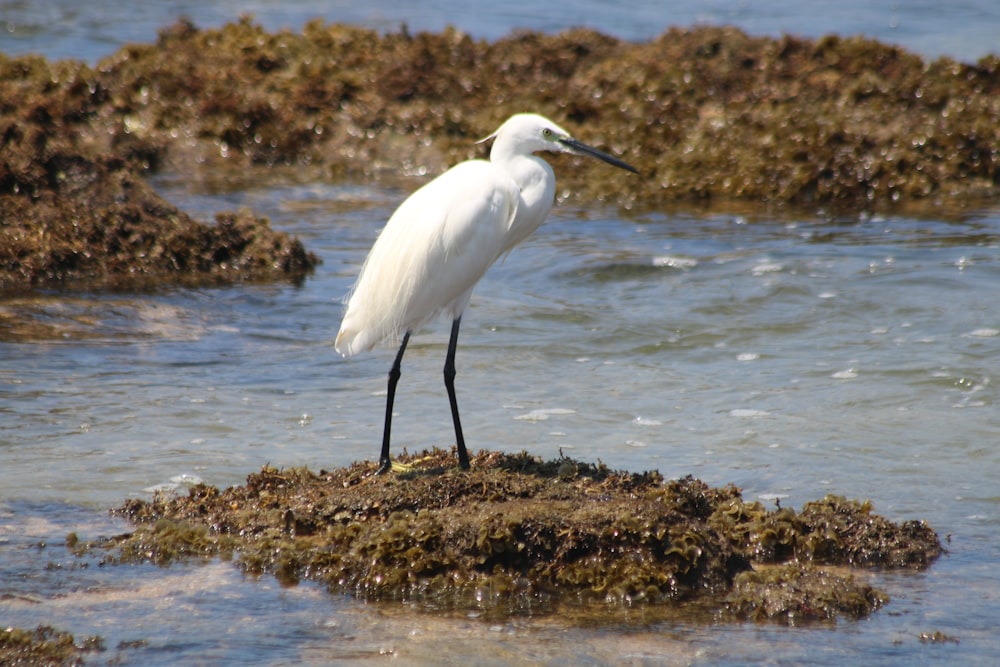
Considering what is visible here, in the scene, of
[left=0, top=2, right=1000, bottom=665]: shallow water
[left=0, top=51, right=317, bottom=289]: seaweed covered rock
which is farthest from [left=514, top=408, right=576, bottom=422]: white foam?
[left=0, top=51, right=317, bottom=289]: seaweed covered rock

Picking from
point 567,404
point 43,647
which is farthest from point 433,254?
point 43,647

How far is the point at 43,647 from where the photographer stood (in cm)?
347

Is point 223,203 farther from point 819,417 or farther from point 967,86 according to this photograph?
point 967,86

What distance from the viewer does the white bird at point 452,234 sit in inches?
193

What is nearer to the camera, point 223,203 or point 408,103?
point 223,203

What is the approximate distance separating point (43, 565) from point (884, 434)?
3.88m

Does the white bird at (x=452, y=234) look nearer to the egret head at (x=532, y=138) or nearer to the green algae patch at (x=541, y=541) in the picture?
the egret head at (x=532, y=138)

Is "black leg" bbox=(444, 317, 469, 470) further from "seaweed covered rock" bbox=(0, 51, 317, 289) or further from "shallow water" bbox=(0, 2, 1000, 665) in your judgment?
"seaweed covered rock" bbox=(0, 51, 317, 289)

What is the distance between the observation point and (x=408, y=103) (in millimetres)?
13367

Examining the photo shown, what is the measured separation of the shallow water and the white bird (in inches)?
35.7

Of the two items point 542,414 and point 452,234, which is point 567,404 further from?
point 452,234

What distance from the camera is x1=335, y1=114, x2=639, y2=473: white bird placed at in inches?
193

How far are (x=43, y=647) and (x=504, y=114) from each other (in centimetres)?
996

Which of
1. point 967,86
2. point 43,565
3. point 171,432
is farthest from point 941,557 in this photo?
point 967,86
